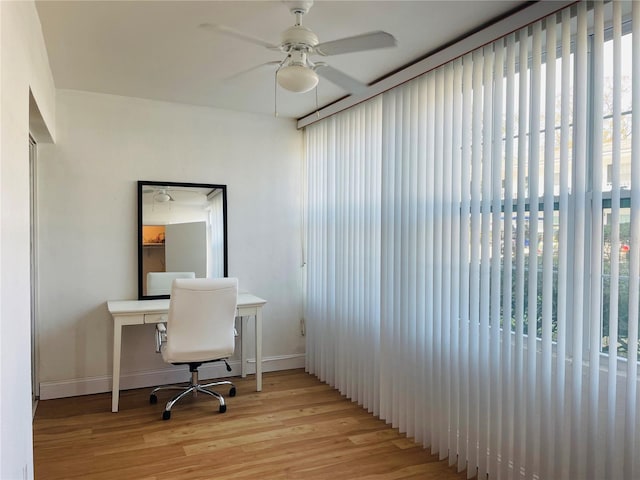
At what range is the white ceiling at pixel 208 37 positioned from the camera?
2355 millimetres

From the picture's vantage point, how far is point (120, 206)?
402cm

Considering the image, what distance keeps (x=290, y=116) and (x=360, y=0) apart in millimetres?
2388

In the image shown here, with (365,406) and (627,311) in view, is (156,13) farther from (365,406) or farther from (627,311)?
(365,406)

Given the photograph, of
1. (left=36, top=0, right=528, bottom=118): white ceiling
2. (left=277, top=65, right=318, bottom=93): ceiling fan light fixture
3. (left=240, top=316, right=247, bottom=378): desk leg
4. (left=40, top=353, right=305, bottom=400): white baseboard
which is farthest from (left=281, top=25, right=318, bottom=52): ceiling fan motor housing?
(left=40, top=353, right=305, bottom=400): white baseboard

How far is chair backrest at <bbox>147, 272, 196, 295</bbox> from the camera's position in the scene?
4.10m

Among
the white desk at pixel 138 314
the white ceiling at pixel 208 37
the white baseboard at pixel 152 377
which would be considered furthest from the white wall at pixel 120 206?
the white ceiling at pixel 208 37

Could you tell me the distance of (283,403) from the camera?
12.3 ft

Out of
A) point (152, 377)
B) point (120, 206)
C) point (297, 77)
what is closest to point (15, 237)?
point (297, 77)

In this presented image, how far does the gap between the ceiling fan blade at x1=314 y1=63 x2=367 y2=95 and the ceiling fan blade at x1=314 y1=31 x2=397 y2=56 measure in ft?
0.82

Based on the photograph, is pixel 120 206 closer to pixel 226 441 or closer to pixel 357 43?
pixel 226 441

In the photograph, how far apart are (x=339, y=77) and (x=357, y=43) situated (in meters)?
0.41

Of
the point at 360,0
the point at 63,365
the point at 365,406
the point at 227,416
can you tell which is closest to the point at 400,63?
the point at 360,0

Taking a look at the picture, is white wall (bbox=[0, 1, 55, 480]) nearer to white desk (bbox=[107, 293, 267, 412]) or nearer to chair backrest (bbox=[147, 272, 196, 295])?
white desk (bbox=[107, 293, 267, 412])

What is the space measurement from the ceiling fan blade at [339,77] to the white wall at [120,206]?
82.1 inches
